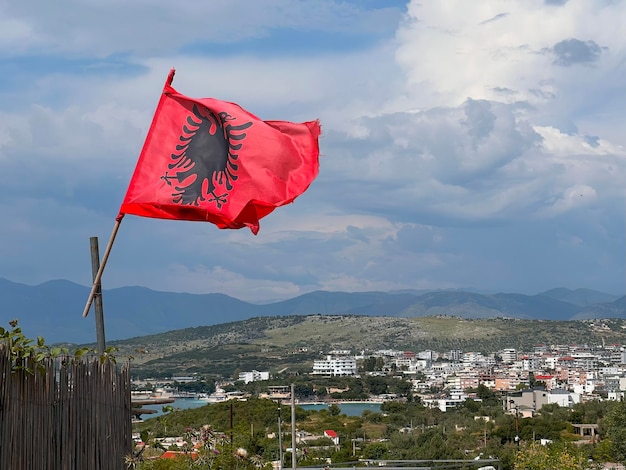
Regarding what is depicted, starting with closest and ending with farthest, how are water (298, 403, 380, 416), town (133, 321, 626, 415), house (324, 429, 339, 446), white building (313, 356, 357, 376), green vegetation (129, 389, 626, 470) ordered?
green vegetation (129, 389, 626, 470) < house (324, 429, 339, 446) < water (298, 403, 380, 416) < town (133, 321, 626, 415) < white building (313, 356, 357, 376)

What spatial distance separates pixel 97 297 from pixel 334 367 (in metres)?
101

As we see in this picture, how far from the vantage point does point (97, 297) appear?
651 centimetres

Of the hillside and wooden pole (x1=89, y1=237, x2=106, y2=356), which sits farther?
the hillside

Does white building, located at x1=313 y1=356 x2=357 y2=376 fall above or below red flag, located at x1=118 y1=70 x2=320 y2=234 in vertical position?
below

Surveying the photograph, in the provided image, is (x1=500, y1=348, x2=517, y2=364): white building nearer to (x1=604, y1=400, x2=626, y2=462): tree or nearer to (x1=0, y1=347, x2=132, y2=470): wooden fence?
(x1=604, y1=400, x2=626, y2=462): tree

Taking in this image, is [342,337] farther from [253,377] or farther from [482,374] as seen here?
[253,377]

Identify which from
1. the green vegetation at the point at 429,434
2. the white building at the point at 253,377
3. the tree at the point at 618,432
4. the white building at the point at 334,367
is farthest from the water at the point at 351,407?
the tree at the point at 618,432

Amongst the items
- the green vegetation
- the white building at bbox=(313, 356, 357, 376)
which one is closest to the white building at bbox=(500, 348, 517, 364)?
the white building at bbox=(313, 356, 357, 376)

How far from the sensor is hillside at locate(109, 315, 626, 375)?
124m

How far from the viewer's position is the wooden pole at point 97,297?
21.2 feet

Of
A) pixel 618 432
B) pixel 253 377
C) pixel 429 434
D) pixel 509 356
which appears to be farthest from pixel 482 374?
pixel 618 432

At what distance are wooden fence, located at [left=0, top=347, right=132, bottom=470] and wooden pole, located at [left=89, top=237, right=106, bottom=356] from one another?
28cm

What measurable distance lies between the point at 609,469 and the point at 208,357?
96.7 metres

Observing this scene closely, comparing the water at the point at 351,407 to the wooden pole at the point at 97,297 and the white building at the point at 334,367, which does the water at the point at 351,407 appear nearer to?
the white building at the point at 334,367
